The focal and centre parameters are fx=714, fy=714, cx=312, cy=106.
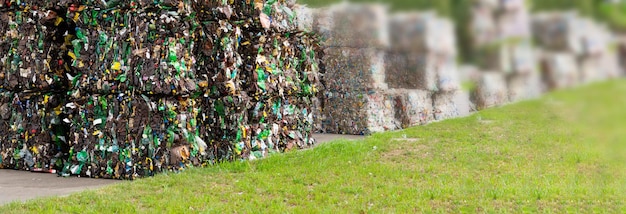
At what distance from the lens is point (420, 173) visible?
265 inches

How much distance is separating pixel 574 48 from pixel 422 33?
14cm

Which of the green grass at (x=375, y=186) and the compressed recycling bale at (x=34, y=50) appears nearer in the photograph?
the green grass at (x=375, y=186)

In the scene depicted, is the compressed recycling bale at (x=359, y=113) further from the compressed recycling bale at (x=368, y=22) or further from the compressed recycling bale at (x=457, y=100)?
the compressed recycling bale at (x=368, y=22)

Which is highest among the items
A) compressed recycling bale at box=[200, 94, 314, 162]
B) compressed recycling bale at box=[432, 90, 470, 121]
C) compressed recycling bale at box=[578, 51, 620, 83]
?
compressed recycling bale at box=[578, 51, 620, 83]

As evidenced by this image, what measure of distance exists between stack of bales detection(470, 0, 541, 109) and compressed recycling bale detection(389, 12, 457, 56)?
0.08ft

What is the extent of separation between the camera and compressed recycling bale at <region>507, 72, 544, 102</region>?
0.58 metres

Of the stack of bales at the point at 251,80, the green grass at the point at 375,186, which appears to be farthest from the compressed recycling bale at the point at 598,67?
the stack of bales at the point at 251,80

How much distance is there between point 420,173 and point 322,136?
14.3 ft

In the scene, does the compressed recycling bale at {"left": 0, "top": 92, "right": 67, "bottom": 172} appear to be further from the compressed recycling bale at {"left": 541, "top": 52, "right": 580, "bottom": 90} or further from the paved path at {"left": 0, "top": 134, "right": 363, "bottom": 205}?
the compressed recycling bale at {"left": 541, "top": 52, "right": 580, "bottom": 90}

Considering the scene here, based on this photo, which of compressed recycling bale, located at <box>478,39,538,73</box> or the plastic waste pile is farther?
the plastic waste pile

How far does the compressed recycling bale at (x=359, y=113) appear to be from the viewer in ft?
37.4

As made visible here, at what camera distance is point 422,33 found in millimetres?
642

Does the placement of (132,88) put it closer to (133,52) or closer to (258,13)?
(133,52)

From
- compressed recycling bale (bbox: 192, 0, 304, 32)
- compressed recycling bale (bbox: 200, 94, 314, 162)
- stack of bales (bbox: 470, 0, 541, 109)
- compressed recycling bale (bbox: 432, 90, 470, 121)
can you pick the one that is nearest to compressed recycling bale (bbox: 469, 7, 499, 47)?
stack of bales (bbox: 470, 0, 541, 109)
